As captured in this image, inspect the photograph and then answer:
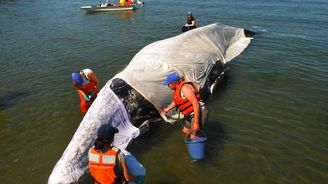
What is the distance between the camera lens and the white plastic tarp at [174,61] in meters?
11.2

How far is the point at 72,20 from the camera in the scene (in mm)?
28781

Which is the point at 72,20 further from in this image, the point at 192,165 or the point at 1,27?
the point at 192,165

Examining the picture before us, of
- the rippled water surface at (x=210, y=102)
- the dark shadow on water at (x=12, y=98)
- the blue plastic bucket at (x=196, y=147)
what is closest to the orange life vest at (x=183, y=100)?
the blue plastic bucket at (x=196, y=147)

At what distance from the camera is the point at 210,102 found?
13.4 metres

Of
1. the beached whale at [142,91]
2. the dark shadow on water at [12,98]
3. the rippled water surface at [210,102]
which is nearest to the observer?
the beached whale at [142,91]

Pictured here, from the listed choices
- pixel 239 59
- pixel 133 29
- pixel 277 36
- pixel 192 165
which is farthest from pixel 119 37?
pixel 192 165

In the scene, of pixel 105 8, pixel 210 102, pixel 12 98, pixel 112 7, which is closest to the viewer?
pixel 210 102

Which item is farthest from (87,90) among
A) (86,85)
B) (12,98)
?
(12,98)

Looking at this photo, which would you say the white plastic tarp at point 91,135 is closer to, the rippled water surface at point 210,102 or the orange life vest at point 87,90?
the rippled water surface at point 210,102

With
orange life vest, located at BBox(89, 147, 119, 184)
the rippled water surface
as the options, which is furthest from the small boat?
orange life vest, located at BBox(89, 147, 119, 184)

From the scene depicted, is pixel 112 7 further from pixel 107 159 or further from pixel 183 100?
pixel 107 159

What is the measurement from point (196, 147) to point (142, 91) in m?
2.80

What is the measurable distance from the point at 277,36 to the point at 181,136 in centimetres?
1442

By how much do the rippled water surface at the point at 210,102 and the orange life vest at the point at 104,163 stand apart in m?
3.06
